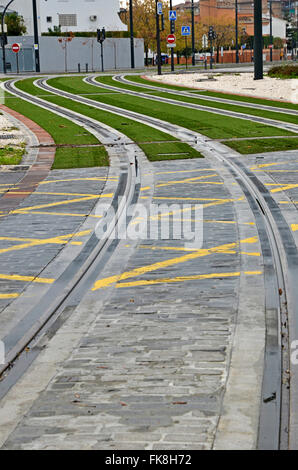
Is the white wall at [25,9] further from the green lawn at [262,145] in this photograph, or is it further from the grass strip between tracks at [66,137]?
the green lawn at [262,145]

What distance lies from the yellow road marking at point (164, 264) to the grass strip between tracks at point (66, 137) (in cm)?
894

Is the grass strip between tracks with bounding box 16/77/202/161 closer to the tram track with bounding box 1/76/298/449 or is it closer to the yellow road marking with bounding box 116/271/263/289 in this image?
the tram track with bounding box 1/76/298/449

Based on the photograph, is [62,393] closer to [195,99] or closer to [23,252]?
[23,252]

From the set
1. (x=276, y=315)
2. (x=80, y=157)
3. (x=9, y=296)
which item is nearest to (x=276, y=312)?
(x=276, y=315)

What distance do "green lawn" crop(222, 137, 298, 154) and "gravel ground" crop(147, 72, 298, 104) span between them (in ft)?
48.8

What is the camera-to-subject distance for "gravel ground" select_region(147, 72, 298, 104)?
42.1 meters

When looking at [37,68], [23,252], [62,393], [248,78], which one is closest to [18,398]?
[62,393]

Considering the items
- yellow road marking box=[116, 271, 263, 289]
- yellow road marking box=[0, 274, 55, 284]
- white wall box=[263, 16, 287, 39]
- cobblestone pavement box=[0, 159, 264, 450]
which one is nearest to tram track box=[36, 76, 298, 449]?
cobblestone pavement box=[0, 159, 264, 450]

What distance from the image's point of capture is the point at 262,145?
898 inches

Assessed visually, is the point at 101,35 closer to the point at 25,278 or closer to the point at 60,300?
the point at 25,278

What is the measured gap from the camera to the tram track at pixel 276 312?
5996 millimetres

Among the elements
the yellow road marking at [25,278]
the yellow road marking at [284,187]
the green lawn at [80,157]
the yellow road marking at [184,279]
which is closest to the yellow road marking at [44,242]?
the yellow road marking at [25,278]

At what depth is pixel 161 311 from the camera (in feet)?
28.8

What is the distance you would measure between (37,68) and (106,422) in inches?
2947
